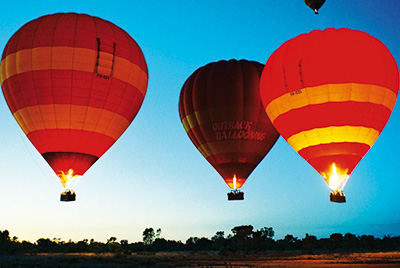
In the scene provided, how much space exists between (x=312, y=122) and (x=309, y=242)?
4313 centimetres

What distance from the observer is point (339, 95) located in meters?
16.9


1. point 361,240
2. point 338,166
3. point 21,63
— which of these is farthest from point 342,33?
point 361,240

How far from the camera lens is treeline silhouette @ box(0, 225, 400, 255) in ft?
180

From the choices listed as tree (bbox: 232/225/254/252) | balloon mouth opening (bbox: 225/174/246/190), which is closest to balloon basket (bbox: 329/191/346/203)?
balloon mouth opening (bbox: 225/174/246/190)

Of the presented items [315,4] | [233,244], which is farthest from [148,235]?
[315,4]

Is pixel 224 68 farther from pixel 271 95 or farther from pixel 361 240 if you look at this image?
pixel 361 240

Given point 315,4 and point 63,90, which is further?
point 315,4

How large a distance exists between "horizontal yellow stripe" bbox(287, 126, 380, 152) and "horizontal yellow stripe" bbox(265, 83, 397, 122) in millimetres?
1191

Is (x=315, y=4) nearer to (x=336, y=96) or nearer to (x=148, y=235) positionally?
(x=336, y=96)

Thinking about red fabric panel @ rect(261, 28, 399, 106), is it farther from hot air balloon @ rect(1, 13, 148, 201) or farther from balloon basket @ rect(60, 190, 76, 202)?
balloon basket @ rect(60, 190, 76, 202)

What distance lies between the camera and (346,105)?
1686 cm

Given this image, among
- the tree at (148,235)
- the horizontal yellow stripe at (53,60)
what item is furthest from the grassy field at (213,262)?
the tree at (148,235)

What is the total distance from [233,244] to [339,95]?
42412 millimetres

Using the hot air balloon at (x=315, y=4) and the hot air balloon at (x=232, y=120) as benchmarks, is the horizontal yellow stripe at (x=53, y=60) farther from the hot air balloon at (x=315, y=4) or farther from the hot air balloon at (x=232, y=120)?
the hot air balloon at (x=315, y=4)
